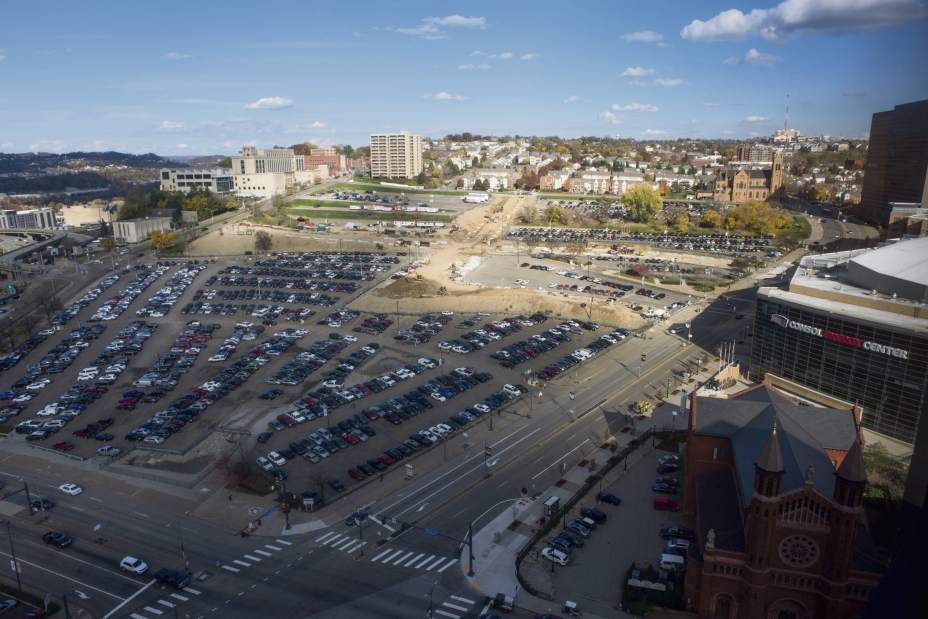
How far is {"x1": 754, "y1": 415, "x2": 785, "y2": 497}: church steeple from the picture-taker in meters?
19.5

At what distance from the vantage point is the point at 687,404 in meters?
42.2

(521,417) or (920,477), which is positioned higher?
(920,477)

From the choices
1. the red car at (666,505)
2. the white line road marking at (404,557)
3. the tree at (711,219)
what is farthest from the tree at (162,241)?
the tree at (711,219)

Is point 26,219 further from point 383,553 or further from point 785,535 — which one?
point 785,535

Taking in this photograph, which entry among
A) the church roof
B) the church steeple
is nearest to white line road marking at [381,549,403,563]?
the church roof

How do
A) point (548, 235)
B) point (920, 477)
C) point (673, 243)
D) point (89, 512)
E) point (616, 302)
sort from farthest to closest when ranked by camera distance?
point (548, 235), point (673, 243), point (616, 302), point (89, 512), point (920, 477)

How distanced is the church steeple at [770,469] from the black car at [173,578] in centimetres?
2302

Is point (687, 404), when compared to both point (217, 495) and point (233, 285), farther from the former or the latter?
point (233, 285)

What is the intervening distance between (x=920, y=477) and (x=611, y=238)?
9229cm

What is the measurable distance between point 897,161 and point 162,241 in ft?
403

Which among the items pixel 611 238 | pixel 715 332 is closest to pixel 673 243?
pixel 611 238

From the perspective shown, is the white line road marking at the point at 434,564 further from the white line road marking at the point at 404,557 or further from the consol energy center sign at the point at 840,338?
the consol energy center sign at the point at 840,338

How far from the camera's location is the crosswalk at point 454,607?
23.5 metres

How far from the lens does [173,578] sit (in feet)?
83.8
